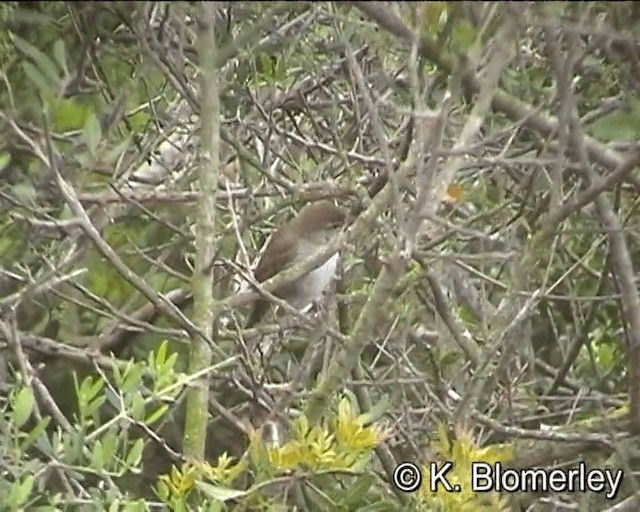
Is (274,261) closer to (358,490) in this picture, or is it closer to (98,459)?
(358,490)

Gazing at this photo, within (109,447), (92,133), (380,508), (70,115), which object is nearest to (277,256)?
(70,115)

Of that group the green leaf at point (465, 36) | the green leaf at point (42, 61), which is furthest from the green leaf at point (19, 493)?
the green leaf at point (465, 36)

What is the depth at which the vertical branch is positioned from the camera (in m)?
2.56

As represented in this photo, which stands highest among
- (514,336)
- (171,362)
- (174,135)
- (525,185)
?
(174,135)

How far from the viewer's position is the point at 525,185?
3115 mm

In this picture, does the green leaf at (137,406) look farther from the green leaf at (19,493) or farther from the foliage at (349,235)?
the green leaf at (19,493)

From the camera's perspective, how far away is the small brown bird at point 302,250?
420 cm

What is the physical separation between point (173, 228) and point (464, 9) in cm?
180

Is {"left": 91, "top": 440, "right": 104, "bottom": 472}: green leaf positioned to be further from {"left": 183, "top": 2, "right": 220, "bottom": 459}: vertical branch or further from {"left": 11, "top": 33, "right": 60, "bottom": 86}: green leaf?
{"left": 11, "top": 33, "right": 60, "bottom": 86}: green leaf

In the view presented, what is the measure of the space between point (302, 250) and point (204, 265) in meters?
1.82

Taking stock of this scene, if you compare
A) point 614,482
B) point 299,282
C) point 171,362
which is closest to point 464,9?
point 171,362

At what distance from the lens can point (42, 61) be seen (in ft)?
7.64

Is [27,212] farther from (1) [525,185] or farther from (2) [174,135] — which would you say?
(1) [525,185]
